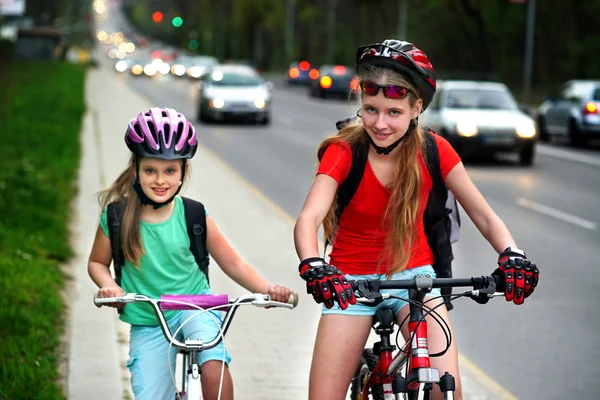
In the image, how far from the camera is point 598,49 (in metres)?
53.4

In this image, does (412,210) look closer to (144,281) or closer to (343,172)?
(343,172)

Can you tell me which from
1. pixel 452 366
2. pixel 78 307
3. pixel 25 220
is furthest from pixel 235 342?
pixel 25 220

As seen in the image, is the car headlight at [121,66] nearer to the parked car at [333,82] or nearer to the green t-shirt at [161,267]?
the parked car at [333,82]

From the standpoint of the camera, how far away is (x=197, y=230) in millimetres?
4262

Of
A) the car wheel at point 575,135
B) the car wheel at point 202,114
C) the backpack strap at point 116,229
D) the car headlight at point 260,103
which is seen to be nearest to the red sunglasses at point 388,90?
the backpack strap at point 116,229

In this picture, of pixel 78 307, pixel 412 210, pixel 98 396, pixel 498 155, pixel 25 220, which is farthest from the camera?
pixel 498 155

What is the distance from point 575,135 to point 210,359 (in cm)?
2260

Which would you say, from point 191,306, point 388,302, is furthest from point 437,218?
point 191,306

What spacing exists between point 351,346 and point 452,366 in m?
0.41

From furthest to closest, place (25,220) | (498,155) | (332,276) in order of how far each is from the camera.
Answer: (498,155) → (25,220) → (332,276)

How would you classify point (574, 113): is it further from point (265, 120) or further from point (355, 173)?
point (355, 173)

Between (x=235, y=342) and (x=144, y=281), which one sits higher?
(x=144, y=281)

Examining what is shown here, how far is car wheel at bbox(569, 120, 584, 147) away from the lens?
25266 millimetres

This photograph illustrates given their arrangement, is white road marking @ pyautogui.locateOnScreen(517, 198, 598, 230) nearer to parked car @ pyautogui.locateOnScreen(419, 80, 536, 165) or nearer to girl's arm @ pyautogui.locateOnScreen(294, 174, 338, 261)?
parked car @ pyautogui.locateOnScreen(419, 80, 536, 165)
